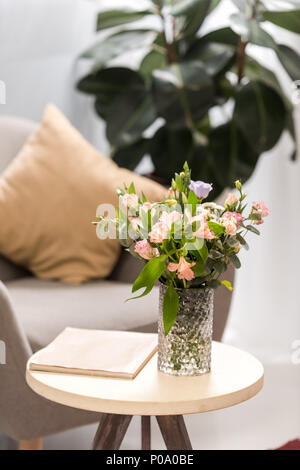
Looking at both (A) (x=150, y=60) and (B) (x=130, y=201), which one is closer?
(B) (x=130, y=201)

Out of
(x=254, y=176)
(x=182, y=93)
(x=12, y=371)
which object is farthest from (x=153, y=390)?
(x=254, y=176)

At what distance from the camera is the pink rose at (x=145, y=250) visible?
1.14 m

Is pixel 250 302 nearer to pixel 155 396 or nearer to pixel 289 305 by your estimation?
pixel 289 305

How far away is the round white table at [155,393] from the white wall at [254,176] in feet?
5.42

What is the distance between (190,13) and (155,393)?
161 cm

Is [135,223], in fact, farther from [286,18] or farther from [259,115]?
[286,18]

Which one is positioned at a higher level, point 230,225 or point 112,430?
point 230,225

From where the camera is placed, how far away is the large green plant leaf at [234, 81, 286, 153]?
2371mm

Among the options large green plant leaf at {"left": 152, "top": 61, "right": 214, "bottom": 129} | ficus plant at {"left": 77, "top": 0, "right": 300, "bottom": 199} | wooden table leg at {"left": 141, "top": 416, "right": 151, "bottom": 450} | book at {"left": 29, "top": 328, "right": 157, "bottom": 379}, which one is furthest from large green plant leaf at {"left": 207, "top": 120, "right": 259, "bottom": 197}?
wooden table leg at {"left": 141, "top": 416, "right": 151, "bottom": 450}

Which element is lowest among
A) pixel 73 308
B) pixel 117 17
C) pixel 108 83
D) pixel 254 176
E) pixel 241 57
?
pixel 254 176

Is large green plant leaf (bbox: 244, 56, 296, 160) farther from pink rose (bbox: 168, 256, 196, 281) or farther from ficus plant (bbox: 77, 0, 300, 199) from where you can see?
pink rose (bbox: 168, 256, 196, 281)

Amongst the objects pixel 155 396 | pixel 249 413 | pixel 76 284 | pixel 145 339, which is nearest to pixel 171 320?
pixel 155 396

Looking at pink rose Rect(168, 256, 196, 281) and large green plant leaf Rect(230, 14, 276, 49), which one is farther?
large green plant leaf Rect(230, 14, 276, 49)

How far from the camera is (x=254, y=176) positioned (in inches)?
117
